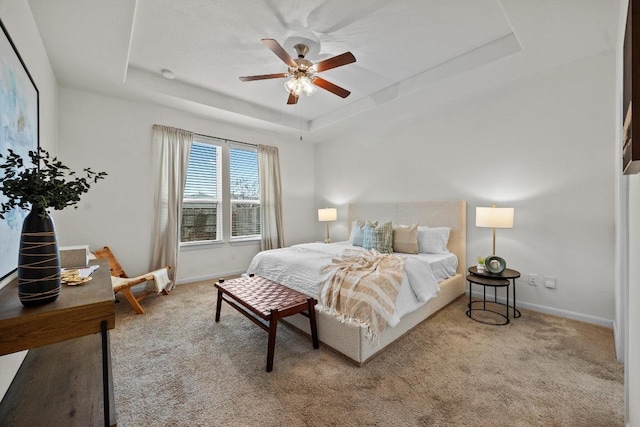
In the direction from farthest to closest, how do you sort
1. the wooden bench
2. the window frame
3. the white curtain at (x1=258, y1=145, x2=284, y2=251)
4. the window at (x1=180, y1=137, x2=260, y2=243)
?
the white curtain at (x1=258, y1=145, x2=284, y2=251) → the window frame → the window at (x1=180, y1=137, x2=260, y2=243) → the wooden bench

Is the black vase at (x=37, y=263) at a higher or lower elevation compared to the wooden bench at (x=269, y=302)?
higher

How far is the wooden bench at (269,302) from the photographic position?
2.03 metres

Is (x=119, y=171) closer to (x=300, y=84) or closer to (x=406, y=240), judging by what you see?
(x=300, y=84)

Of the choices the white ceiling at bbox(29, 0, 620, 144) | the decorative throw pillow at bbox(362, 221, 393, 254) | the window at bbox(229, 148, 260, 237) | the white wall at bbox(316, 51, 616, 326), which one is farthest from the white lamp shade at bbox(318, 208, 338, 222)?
the white ceiling at bbox(29, 0, 620, 144)

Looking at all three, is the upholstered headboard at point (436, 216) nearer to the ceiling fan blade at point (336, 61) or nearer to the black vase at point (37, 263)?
the ceiling fan blade at point (336, 61)

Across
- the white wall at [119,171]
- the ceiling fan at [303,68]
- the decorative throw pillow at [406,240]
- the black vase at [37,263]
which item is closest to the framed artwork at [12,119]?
the black vase at [37,263]

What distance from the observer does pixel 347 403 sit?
166 cm

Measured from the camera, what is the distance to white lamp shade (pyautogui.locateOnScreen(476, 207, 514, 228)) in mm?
2906

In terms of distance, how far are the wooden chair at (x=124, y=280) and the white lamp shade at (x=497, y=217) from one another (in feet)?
13.1

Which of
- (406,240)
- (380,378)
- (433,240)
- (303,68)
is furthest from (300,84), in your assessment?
(380,378)

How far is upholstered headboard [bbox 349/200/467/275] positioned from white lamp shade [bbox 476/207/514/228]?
1.92ft

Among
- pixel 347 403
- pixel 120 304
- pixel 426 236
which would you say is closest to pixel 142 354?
pixel 120 304

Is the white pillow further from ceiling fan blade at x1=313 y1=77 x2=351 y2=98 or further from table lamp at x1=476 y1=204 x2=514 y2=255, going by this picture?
ceiling fan blade at x1=313 y1=77 x2=351 y2=98

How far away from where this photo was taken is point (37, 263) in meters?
1.15
